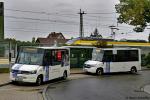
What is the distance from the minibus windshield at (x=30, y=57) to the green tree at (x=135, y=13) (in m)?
11.1

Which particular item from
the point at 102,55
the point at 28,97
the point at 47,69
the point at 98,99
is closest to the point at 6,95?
the point at 28,97

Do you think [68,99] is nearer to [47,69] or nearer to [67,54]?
[47,69]

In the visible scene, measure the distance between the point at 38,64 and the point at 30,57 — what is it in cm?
89

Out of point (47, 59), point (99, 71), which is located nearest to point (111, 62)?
point (99, 71)

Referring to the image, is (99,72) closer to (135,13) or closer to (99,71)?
(99,71)

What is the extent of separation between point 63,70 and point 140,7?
9.27m

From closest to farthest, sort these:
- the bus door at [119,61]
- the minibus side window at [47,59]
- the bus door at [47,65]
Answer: the bus door at [47,65]
the minibus side window at [47,59]
the bus door at [119,61]

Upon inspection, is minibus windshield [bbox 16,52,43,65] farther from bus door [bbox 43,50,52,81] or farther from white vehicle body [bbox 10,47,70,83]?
bus door [bbox 43,50,52,81]

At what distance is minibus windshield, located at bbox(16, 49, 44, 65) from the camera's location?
23.6m

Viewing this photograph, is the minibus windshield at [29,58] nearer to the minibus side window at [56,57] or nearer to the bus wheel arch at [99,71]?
the minibus side window at [56,57]

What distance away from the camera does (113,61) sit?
3409 centimetres

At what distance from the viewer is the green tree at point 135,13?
31.4 metres

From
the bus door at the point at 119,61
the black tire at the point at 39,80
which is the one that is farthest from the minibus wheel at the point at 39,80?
the bus door at the point at 119,61

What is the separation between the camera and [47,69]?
2383 centimetres
